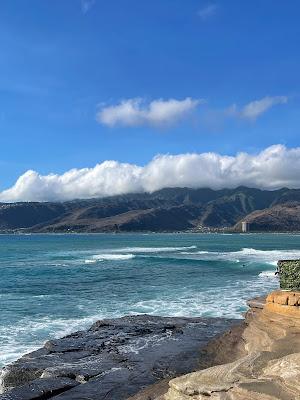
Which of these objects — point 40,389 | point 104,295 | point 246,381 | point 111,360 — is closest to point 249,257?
point 104,295

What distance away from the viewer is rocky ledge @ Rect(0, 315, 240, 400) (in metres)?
16.1

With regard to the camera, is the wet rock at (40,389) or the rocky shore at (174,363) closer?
the rocky shore at (174,363)

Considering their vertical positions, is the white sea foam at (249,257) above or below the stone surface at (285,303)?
below

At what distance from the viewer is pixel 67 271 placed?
6925cm

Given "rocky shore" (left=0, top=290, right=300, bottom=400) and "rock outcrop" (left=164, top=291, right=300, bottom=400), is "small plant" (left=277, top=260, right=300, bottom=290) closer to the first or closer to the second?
"rocky shore" (left=0, top=290, right=300, bottom=400)

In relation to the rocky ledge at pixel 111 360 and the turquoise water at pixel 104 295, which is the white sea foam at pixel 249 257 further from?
the rocky ledge at pixel 111 360

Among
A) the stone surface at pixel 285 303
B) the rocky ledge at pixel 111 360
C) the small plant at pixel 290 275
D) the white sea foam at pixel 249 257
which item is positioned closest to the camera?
the rocky ledge at pixel 111 360

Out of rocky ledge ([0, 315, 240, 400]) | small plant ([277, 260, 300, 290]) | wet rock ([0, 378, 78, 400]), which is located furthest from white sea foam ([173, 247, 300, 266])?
wet rock ([0, 378, 78, 400])

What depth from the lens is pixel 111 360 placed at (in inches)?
765

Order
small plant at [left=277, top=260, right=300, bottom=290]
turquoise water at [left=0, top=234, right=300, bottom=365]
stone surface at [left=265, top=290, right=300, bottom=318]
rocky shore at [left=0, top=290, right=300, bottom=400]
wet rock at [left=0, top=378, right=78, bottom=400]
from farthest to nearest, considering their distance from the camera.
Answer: turquoise water at [left=0, top=234, right=300, bottom=365]
small plant at [left=277, top=260, right=300, bottom=290]
stone surface at [left=265, top=290, right=300, bottom=318]
wet rock at [left=0, top=378, right=78, bottom=400]
rocky shore at [left=0, top=290, right=300, bottom=400]

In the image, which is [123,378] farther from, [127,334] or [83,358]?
[127,334]

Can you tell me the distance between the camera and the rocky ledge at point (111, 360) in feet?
52.7

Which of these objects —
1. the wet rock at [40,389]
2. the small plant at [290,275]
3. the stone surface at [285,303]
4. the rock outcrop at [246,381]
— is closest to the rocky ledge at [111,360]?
the wet rock at [40,389]

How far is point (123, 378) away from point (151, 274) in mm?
46637
